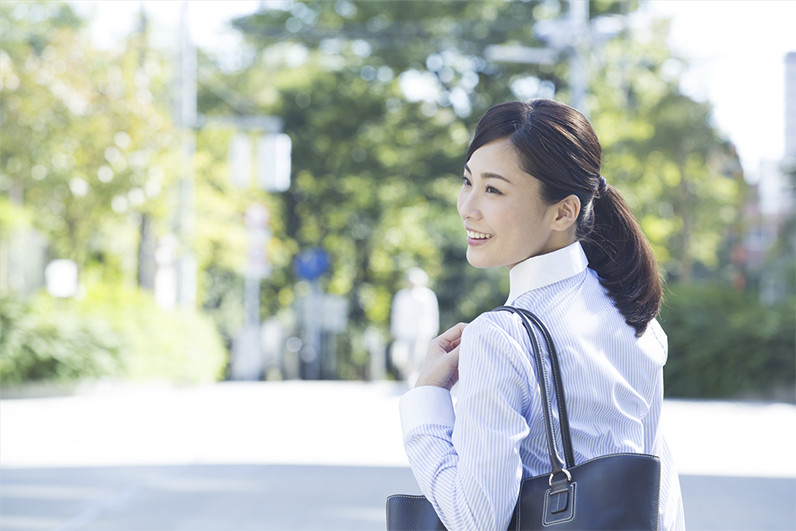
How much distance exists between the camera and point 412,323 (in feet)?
63.6

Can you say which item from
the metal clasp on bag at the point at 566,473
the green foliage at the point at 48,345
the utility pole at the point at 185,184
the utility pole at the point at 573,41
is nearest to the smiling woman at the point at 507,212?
the metal clasp on bag at the point at 566,473

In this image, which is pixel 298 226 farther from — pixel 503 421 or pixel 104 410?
pixel 503 421

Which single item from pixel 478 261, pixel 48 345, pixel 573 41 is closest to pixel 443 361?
pixel 478 261

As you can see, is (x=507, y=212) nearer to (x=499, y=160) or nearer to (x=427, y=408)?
(x=499, y=160)

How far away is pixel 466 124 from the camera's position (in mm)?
32156

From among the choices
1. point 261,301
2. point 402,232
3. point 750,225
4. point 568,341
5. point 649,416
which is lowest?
point 261,301

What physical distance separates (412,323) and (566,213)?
56.5 feet

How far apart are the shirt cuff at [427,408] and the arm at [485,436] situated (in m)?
0.10

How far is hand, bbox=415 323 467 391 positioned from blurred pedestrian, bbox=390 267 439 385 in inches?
668

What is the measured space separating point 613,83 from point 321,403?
59.4 ft

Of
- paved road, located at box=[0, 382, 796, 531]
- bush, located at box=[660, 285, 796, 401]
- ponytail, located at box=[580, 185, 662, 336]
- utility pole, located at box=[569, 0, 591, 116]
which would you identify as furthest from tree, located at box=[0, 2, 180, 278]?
ponytail, located at box=[580, 185, 662, 336]

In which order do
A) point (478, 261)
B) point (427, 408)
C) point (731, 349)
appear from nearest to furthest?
point (427, 408) → point (478, 261) → point (731, 349)

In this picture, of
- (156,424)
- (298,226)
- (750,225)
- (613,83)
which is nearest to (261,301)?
(298,226)

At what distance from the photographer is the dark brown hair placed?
2.13 meters
